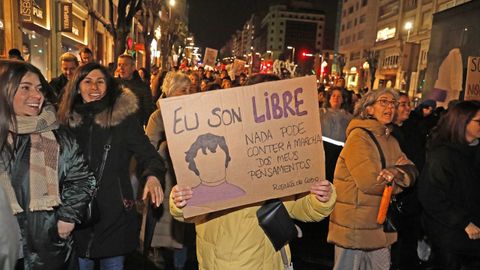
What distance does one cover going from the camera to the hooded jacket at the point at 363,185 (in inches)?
137

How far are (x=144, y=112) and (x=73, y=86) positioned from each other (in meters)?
3.55

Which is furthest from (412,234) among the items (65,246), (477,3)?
(477,3)

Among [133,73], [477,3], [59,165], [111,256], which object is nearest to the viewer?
[59,165]

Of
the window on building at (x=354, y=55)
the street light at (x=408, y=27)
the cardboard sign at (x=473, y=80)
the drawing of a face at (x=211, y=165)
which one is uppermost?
the street light at (x=408, y=27)

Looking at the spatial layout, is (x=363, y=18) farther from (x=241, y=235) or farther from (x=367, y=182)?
(x=241, y=235)

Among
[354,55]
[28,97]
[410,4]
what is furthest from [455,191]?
[354,55]

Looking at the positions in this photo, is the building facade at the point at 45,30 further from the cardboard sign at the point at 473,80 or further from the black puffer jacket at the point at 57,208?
the cardboard sign at the point at 473,80

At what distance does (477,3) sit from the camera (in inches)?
411

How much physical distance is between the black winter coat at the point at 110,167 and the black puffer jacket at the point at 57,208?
0.36m

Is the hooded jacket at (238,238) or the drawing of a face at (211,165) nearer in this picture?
the drawing of a face at (211,165)

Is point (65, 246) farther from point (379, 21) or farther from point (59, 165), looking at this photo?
point (379, 21)

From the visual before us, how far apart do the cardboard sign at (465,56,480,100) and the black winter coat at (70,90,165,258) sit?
6.60m

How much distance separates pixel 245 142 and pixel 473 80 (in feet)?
22.9

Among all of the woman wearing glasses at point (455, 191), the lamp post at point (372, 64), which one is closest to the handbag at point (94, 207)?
the woman wearing glasses at point (455, 191)
